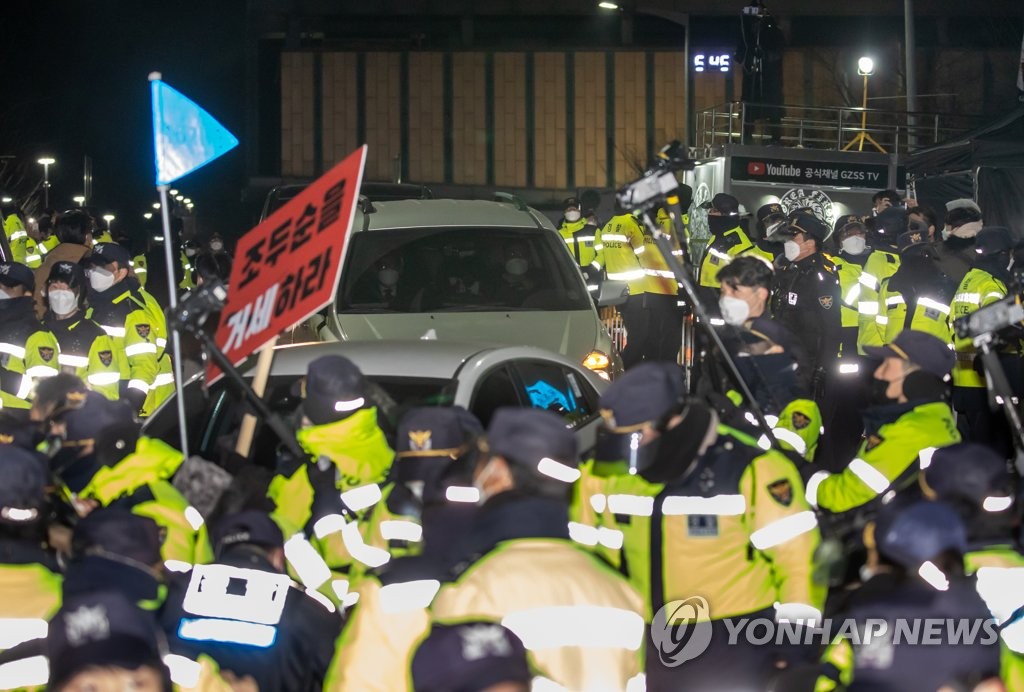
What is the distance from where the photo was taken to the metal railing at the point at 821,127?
92.6 ft

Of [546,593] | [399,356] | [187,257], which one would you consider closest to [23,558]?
[546,593]

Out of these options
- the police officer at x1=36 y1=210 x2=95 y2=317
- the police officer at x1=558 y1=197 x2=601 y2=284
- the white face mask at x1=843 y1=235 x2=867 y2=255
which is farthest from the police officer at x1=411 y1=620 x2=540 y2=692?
the police officer at x1=558 y1=197 x2=601 y2=284

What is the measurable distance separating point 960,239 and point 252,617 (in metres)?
8.13

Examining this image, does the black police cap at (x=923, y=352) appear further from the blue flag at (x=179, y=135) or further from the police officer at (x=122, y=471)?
the blue flag at (x=179, y=135)

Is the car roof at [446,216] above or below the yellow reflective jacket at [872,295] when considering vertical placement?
above

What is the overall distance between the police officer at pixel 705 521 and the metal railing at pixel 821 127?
21896 mm

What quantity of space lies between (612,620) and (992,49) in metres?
49.4

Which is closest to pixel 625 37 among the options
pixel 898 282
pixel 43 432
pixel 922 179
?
pixel 922 179

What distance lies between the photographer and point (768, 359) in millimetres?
6570

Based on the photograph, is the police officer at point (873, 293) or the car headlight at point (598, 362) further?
the police officer at point (873, 293)

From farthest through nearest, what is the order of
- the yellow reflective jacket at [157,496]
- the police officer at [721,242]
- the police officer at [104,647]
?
the police officer at [721,242], the yellow reflective jacket at [157,496], the police officer at [104,647]

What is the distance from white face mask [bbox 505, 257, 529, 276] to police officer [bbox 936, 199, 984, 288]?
3.10 meters

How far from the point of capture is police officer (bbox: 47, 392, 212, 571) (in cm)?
480

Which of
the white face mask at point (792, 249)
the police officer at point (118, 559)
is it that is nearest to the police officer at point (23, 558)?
the police officer at point (118, 559)
